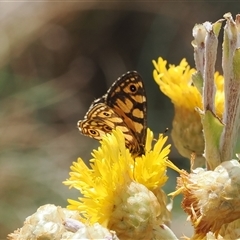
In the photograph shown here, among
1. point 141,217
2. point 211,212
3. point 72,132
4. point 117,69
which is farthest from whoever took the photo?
point 117,69

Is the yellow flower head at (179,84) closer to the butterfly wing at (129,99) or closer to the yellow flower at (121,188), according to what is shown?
the butterfly wing at (129,99)

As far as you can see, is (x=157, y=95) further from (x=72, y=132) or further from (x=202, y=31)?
(x=202, y=31)

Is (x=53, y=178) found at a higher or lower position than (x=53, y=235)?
higher

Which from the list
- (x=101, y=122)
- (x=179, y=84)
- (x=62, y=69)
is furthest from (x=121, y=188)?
(x=62, y=69)

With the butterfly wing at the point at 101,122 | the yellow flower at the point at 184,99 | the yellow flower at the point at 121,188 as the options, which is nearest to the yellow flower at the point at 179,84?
the yellow flower at the point at 184,99

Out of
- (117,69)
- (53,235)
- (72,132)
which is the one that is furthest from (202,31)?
(117,69)

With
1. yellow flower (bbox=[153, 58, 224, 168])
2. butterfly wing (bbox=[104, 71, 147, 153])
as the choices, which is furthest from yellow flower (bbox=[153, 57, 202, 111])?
butterfly wing (bbox=[104, 71, 147, 153])

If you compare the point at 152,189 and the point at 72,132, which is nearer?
the point at 152,189
